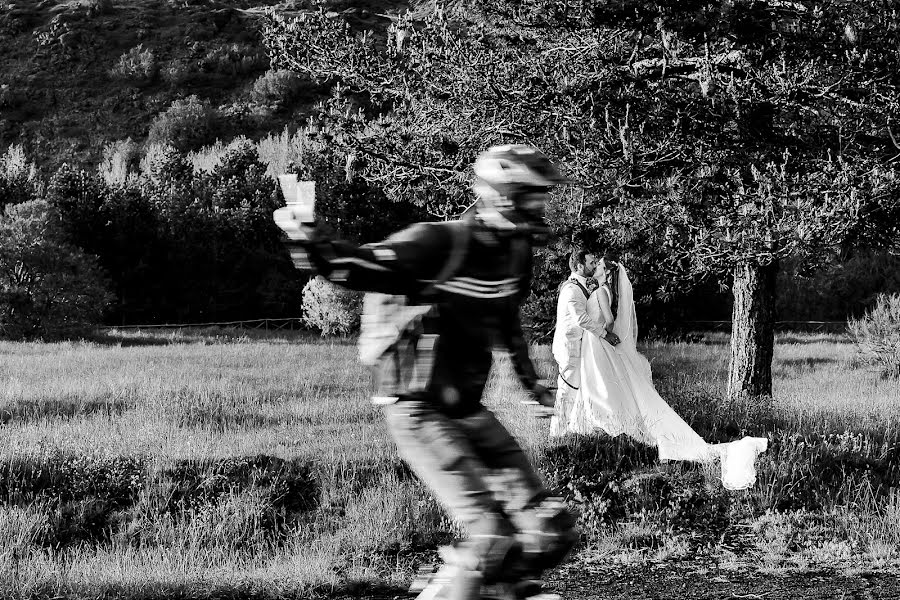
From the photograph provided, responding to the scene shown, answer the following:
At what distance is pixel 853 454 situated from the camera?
879 cm

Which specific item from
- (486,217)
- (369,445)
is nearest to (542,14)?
(369,445)

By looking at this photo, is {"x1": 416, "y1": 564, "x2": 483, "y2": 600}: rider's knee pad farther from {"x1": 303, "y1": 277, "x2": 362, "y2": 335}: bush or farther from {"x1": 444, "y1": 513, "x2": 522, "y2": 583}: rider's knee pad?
{"x1": 303, "y1": 277, "x2": 362, "y2": 335}: bush

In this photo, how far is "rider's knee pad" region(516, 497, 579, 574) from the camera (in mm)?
3750

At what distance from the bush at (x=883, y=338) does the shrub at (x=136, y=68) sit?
59.5 m

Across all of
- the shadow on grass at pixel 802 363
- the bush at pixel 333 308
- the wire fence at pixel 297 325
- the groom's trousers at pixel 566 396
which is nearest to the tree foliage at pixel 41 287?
the wire fence at pixel 297 325

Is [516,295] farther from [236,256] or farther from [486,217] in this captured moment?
[236,256]

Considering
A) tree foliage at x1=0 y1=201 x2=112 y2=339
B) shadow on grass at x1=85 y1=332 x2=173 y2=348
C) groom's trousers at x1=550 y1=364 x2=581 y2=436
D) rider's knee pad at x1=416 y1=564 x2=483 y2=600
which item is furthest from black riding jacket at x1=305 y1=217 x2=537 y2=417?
tree foliage at x1=0 y1=201 x2=112 y2=339

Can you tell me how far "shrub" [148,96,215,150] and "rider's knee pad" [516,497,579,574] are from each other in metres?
57.7

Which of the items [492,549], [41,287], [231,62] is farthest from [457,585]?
[231,62]

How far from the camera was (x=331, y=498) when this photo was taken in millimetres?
7742

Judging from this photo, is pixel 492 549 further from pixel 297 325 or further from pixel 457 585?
pixel 297 325

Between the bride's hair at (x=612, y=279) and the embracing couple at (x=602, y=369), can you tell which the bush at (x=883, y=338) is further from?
the embracing couple at (x=602, y=369)

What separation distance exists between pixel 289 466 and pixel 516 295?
484 centimetres

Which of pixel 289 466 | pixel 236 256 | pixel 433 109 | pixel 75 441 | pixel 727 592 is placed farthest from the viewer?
pixel 236 256
